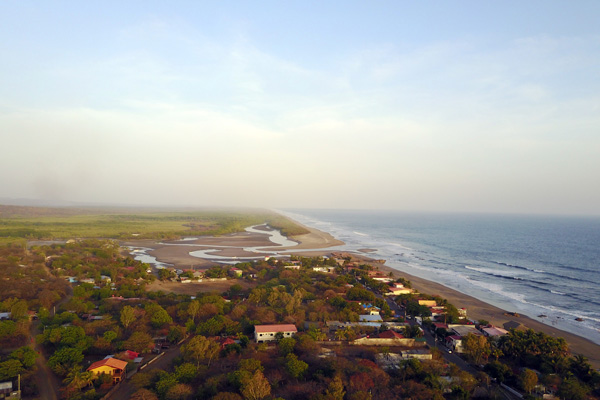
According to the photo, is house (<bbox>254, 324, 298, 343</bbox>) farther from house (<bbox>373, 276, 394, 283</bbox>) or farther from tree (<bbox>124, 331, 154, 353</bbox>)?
house (<bbox>373, 276, 394, 283</bbox>)

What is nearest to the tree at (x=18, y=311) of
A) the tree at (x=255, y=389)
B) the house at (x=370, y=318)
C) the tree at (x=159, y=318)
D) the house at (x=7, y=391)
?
the tree at (x=159, y=318)

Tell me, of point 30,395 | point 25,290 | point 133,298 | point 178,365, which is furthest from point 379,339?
point 25,290

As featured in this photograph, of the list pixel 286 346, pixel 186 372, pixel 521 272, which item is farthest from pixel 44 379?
pixel 521 272

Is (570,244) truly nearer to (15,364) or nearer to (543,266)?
(543,266)

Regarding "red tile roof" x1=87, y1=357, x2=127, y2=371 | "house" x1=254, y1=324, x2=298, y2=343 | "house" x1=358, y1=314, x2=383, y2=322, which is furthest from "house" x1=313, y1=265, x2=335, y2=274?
"red tile roof" x1=87, y1=357, x2=127, y2=371

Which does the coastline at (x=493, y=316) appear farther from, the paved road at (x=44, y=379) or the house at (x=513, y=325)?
the paved road at (x=44, y=379)

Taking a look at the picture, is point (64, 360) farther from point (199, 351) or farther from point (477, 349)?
point (477, 349)
